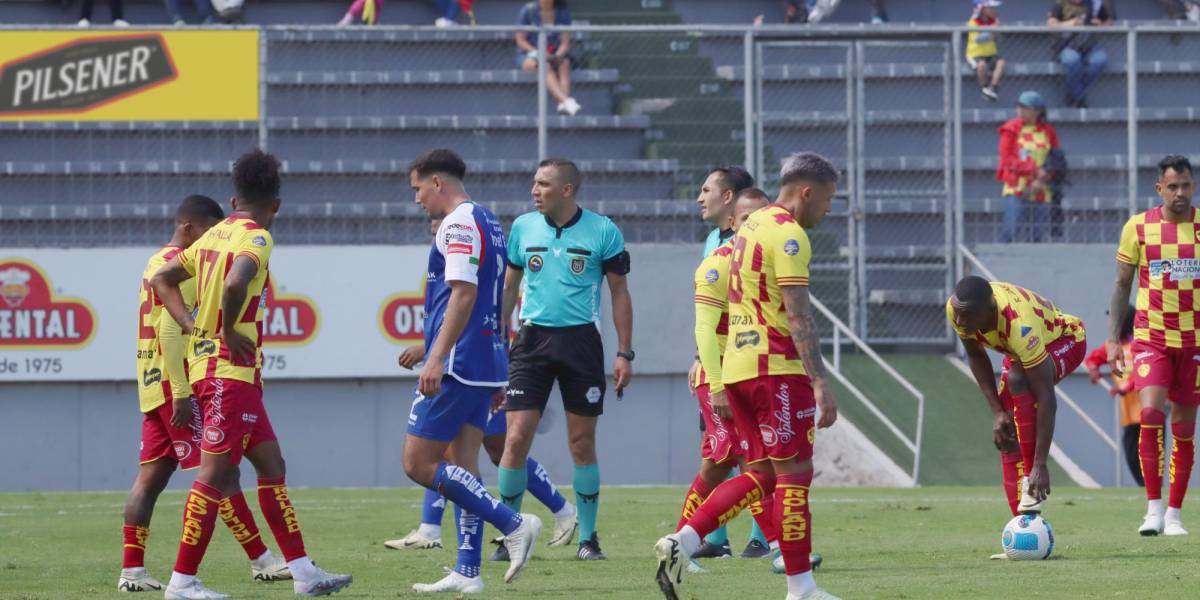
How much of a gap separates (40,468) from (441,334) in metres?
11.1

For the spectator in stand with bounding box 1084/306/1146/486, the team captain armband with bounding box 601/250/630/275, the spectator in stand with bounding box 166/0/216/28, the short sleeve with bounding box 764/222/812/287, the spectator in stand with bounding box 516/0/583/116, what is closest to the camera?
the short sleeve with bounding box 764/222/812/287

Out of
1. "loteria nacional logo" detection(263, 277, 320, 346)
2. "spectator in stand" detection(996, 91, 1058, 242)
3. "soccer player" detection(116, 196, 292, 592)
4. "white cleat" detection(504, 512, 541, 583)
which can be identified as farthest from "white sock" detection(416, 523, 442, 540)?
"spectator in stand" detection(996, 91, 1058, 242)

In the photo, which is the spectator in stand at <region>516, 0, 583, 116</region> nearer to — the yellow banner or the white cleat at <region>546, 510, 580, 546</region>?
the yellow banner

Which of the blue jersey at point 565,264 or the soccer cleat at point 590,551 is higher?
the blue jersey at point 565,264

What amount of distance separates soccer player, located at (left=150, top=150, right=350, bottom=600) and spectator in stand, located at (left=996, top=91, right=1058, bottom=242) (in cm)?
1291

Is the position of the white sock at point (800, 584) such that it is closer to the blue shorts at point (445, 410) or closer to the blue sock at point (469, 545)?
the blue sock at point (469, 545)

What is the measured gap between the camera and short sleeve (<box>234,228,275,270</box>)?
7.90m

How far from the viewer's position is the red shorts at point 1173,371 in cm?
1117

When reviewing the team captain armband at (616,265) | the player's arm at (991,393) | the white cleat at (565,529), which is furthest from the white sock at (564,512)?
the player's arm at (991,393)

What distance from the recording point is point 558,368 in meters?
10.2

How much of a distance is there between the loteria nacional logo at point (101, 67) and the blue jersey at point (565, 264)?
8877mm

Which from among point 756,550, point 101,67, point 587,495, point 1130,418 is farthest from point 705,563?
point 101,67

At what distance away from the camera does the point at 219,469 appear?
7.98 m

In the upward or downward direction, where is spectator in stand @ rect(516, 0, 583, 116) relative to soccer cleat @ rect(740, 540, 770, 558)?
upward
